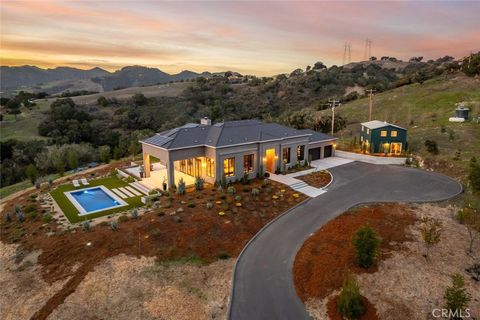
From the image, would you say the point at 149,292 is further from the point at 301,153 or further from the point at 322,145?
the point at 322,145

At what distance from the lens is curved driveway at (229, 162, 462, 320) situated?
13875mm

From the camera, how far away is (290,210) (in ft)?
77.8

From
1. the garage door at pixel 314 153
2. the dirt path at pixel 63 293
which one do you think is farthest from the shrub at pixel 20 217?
the garage door at pixel 314 153

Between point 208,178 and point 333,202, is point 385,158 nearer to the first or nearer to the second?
point 333,202

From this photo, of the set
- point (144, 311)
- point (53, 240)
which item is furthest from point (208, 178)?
point (144, 311)

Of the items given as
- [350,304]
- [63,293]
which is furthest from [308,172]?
[63,293]

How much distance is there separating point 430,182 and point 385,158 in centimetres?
929

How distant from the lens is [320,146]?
38281mm

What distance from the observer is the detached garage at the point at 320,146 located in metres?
37.3

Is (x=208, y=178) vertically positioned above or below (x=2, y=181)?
above

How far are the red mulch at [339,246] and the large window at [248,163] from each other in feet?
36.5

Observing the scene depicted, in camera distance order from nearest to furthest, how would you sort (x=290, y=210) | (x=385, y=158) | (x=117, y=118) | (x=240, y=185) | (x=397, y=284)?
(x=397, y=284), (x=290, y=210), (x=240, y=185), (x=385, y=158), (x=117, y=118)

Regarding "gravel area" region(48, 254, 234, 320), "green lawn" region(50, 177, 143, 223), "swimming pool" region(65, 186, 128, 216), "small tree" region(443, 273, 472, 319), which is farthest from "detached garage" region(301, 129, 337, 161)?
"small tree" region(443, 273, 472, 319)

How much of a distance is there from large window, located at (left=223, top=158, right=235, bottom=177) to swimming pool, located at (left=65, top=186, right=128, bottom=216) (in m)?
9.45
